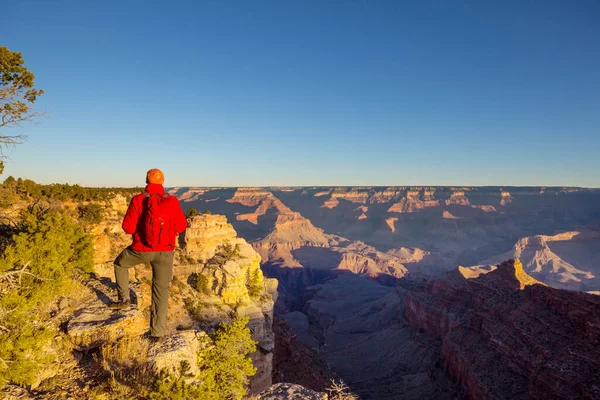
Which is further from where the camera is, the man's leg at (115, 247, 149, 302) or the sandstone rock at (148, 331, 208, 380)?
the man's leg at (115, 247, 149, 302)

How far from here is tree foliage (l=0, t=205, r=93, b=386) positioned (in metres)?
5.15

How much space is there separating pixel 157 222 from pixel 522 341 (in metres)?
32.3

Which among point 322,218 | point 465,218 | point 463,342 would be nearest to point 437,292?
point 463,342

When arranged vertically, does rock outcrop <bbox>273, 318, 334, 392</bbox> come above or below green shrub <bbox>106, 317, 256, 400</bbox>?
below

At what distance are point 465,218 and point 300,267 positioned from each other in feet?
326

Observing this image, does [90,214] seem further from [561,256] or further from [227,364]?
[561,256]

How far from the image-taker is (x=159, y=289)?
261 inches

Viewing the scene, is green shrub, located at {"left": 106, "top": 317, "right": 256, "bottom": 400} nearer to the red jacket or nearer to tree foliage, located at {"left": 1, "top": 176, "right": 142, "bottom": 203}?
the red jacket

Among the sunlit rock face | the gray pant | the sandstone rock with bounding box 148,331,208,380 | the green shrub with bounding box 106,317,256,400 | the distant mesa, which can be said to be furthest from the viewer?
the distant mesa

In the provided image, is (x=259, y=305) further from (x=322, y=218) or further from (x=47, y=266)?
(x=322, y=218)

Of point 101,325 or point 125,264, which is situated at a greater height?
point 125,264

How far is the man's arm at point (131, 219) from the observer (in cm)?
627

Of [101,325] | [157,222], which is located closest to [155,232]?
[157,222]

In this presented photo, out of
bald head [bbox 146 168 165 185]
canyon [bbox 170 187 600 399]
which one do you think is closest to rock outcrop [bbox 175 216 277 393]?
canyon [bbox 170 187 600 399]
